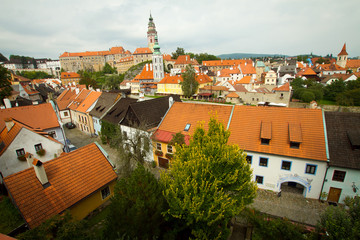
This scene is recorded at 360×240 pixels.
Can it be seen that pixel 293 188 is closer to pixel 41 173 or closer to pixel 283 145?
pixel 283 145

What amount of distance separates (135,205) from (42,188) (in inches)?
311

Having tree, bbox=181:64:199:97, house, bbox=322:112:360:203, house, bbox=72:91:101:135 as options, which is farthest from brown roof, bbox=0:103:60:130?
tree, bbox=181:64:199:97

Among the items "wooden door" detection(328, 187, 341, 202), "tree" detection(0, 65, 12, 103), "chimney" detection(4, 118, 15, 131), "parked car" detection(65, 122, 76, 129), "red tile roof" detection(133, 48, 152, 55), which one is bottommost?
"parked car" detection(65, 122, 76, 129)

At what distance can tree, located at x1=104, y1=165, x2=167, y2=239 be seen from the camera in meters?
8.27

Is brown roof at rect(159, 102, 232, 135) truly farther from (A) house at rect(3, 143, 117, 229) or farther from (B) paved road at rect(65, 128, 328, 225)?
(A) house at rect(3, 143, 117, 229)

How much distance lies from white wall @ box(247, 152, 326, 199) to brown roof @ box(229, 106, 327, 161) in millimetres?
617

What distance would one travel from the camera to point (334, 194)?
15359mm

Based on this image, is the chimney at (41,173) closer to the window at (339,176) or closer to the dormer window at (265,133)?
the dormer window at (265,133)

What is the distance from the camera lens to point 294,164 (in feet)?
53.0

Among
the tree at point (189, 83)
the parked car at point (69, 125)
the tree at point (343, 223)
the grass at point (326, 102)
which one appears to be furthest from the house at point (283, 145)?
the grass at point (326, 102)

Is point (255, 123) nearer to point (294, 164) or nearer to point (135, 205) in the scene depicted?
point (294, 164)

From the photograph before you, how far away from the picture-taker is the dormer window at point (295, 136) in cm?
1602

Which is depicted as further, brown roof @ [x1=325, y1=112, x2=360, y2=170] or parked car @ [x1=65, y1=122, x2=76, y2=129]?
parked car @ [x1=65, y1=122, x2=76, y2=129]

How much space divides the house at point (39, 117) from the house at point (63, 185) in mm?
12791
